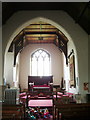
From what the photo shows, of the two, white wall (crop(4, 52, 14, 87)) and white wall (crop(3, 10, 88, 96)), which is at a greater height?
white wall (crop(3, 10, 88, 96))

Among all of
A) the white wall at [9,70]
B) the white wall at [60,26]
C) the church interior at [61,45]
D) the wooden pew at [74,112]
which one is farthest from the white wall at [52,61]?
the wooden pew at [74,112]

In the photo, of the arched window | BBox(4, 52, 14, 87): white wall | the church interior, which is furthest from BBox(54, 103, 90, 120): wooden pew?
the arched window

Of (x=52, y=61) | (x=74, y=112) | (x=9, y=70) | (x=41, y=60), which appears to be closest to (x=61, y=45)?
(x=52, y=61)

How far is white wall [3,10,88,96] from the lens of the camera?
8836 millimetres

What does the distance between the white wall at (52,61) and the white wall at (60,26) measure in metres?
7.32

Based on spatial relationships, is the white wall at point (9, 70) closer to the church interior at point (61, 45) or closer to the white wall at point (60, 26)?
the church interior at point (61, 45)

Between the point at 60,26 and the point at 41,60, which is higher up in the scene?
the point at 60,26

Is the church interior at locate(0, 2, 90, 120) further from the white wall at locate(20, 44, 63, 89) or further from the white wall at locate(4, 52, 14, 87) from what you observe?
the white wall at locate(20, 44, 63, 89)

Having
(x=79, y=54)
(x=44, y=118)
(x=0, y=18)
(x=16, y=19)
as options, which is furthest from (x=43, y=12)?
(x=44, y=118)

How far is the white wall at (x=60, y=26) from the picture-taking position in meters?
8.84

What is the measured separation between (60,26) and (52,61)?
753 cm

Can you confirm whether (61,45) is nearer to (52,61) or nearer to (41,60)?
(52,61)

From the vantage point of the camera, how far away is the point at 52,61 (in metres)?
16.4

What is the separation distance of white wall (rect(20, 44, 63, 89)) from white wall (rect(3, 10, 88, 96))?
732 centimetres
